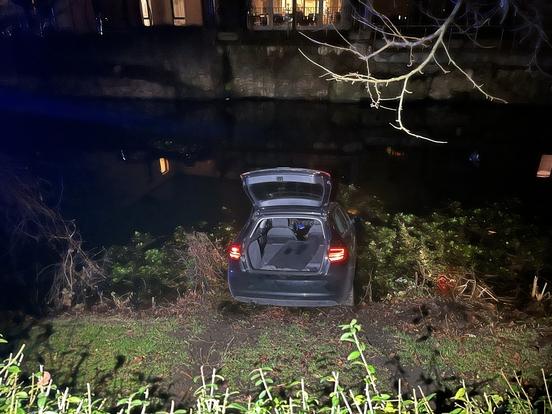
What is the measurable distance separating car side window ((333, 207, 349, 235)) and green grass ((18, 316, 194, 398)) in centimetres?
253

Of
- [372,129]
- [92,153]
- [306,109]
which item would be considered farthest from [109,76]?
[372,129]

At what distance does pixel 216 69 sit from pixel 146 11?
26.2ft

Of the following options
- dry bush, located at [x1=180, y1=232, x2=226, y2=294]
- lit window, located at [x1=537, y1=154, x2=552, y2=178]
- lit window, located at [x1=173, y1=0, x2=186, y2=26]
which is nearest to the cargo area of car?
dry bush, located at [x1=180, y1=232, x2=226, y2=294]

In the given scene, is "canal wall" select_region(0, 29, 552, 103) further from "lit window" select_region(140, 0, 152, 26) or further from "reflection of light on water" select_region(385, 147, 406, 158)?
"reflection of light on water" select_region(385, 147, 406, 158)

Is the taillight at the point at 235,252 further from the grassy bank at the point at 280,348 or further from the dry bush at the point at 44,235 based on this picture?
the dry bush at the point at 44,235

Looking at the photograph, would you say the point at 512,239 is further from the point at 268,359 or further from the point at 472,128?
the point at 472,128

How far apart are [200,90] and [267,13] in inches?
216

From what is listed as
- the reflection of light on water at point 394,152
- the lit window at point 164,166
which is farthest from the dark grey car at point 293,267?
the reflection of light on water at point 394,152

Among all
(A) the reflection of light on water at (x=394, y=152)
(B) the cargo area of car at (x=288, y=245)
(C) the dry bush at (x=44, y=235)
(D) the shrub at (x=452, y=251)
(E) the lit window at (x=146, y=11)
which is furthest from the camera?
(E) the lit window at (x=146, y=11)

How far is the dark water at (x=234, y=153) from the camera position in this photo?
10.1m

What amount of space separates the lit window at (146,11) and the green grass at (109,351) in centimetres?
2367

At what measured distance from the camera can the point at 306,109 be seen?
1988 centimetres

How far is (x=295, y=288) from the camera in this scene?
206 inches

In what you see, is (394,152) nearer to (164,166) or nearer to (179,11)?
(164,166)
